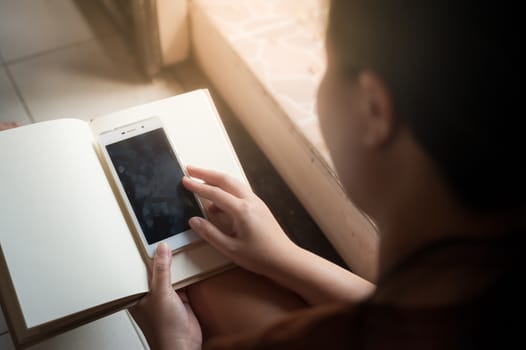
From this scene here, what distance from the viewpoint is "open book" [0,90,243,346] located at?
1.79ft

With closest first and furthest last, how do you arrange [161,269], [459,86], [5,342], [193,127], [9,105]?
[459,86], [161,269], [193,127], [5,342], [9,105]

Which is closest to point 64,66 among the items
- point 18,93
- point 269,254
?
point 18,93

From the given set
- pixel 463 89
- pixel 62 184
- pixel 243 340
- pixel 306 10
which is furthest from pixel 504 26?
pixel 306 10

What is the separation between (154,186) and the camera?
642mm

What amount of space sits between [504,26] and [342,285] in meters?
0.39

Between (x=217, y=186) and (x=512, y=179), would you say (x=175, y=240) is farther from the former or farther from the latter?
(x=512, y=179)

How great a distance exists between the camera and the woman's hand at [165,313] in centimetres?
58

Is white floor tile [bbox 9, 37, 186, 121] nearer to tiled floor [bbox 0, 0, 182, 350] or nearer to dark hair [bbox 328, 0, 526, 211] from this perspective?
tiled floor [bbox 0, 0, 182, 350]

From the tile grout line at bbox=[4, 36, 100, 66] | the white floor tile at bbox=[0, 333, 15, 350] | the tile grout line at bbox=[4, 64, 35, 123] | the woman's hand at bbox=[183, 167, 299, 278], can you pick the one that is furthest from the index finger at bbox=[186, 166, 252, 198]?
the tile grout line at bbox=[4, 36, 100, 66]

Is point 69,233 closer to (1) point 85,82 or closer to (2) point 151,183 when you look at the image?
(2) point 151,183

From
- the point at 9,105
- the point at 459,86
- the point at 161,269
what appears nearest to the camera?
the point at 459,86

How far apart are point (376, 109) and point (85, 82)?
3.10 feet

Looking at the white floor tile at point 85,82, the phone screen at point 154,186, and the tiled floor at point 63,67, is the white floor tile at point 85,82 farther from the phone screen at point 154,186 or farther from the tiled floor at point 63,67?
the phone screen at point 154,186

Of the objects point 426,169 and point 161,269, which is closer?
point 426,169
